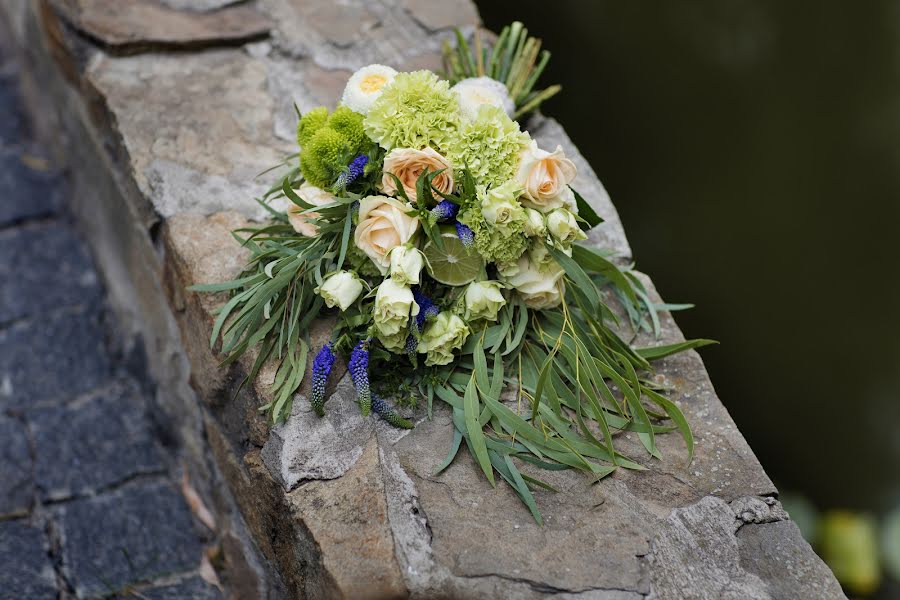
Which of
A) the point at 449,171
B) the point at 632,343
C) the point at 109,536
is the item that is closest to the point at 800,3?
the point at 632,343

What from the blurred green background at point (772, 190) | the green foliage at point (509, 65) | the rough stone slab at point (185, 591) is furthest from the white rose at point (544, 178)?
the blurred green background at point (772, 190)

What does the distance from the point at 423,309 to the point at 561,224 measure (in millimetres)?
286

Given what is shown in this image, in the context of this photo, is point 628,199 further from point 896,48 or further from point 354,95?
point 354,95

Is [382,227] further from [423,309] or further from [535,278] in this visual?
[535,278]

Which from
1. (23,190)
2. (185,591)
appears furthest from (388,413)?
(23,190)

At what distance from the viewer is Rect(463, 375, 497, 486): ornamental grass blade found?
1.44 metres

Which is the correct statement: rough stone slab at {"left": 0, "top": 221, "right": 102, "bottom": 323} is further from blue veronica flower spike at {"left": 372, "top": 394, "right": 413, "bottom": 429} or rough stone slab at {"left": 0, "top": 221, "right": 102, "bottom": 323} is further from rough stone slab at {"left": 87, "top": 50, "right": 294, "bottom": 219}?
blue veronica flower spike at {"left": 372, "top": 394, "right": 413, "bottom": 429}

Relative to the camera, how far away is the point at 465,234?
1.50 m

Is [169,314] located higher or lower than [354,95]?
lower

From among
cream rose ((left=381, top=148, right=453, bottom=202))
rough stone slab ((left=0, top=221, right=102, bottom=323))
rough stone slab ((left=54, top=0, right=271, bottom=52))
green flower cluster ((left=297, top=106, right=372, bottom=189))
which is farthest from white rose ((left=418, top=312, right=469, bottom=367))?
rough stone slab ((left=0, top=221, right=102, bottom=323))

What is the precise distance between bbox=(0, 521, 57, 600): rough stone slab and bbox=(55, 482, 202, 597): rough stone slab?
4cm

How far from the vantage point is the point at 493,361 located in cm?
159

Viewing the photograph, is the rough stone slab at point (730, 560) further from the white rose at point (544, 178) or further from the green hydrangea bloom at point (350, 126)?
the green hydrangea bloom at point (350, 126)

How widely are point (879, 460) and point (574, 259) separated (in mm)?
1831
